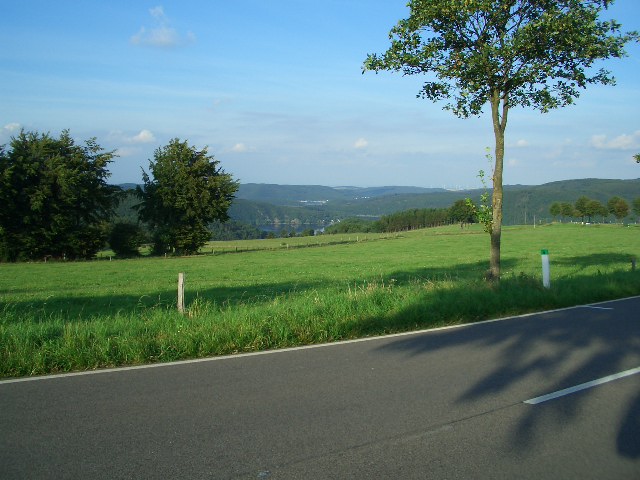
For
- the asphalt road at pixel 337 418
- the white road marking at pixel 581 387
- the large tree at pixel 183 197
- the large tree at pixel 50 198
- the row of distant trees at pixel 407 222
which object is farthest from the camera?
the row of distant trees at pixel 407 222

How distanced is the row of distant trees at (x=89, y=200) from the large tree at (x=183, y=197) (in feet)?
0.32

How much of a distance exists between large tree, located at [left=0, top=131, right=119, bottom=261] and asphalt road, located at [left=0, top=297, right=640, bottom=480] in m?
47.0

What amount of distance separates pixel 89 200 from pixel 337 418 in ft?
170

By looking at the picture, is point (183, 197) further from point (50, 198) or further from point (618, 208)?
point (618, 208)

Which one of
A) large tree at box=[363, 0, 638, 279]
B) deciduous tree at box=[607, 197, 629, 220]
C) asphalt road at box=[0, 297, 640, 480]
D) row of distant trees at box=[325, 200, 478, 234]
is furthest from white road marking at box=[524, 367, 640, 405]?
deciduous tree at box=[607, 197, 629, 220]

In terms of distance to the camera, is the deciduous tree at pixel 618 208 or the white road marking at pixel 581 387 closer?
the white road marking at pixel 581 387

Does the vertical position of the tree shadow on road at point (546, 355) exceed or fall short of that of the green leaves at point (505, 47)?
it falls short

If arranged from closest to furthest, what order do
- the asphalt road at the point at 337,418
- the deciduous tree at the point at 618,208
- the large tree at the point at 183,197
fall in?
the asphalt road at the point at 337,418
the large tree at the point at 183,197
the deciduous tree at the point at 618,208

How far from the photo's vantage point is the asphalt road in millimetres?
4004

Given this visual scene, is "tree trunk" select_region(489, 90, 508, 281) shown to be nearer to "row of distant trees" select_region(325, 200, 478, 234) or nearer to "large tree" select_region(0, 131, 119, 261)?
"large tree" select_region(0, 131, 119, 261)

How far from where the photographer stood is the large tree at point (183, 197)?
54.7m

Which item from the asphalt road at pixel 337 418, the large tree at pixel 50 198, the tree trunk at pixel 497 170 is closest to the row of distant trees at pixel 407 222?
the large tree at pixel 50 198

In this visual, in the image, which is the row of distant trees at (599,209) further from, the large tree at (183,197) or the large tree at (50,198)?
the large tree at (50,198)

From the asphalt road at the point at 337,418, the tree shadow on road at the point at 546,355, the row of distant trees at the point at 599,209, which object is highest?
the row of distant trees at the point at 599,209
